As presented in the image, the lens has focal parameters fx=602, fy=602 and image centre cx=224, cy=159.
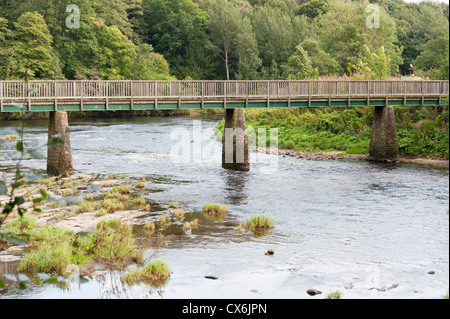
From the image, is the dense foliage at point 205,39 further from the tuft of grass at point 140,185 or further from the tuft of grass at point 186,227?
the tuft of grass at point 186,227

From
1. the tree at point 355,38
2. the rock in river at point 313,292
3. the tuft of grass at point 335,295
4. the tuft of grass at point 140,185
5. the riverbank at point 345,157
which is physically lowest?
the rock in river at point 313,292

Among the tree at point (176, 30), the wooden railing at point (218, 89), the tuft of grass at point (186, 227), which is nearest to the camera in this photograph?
the tuft of grass at point (186, 227)

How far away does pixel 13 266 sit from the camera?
52.9 ft

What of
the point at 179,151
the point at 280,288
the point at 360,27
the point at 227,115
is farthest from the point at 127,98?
the point at 360,27

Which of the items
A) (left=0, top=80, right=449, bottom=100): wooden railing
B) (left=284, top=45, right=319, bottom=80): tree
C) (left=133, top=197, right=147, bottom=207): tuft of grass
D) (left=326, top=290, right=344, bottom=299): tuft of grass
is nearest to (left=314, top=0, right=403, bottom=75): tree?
(left=284, top=45, right=319, bottom=80): tree

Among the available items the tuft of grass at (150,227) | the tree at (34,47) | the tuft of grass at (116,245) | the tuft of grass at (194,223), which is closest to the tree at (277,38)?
the tree at (34,47)

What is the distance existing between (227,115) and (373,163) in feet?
33.8

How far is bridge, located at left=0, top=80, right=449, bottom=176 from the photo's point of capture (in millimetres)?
32406

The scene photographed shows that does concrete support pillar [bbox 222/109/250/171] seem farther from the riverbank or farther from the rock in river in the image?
the rock in river

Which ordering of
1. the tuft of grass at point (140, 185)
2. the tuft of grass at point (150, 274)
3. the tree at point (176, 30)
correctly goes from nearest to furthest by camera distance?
the tuft of grass at point (150, 274) < the tuft of grass at point (140, 185) < the tree at point (176, 30)

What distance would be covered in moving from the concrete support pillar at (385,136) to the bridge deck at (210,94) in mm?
776

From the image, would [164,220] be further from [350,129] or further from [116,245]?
[350,129]

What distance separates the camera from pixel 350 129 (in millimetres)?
46562

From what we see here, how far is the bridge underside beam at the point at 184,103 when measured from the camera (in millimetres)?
32125
